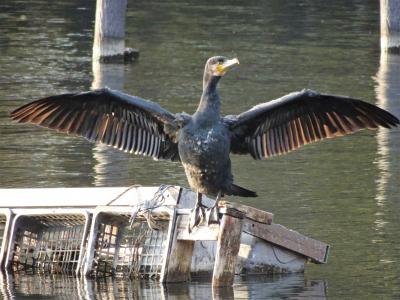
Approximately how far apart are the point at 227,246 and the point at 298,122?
1.45 meters

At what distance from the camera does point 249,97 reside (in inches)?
758

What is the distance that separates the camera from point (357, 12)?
3142 centimetres

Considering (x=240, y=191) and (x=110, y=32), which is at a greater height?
(x=240, y=191)

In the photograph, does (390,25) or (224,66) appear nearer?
(224,66)

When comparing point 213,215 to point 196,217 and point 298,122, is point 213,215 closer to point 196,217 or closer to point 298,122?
point 196,217

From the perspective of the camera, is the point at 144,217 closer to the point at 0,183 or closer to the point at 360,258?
the point at 360,258

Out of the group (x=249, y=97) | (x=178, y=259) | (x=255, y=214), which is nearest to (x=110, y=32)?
(x=249, y=97)

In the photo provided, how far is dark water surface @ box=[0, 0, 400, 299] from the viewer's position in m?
10.5

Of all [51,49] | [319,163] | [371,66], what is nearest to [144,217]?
[319,163]

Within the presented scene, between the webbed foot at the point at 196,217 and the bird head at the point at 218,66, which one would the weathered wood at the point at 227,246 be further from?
the bird head at the point at 218,66

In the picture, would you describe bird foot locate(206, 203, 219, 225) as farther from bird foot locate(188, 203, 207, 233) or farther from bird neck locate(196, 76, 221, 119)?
bird neck locate(196, 76, 221, 119)

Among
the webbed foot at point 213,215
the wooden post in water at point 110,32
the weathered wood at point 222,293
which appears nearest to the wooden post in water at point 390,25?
the wooden post in water at point 110,32

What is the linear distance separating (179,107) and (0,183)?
4.97 metres

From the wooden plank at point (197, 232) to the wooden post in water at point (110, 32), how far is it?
11472mm
